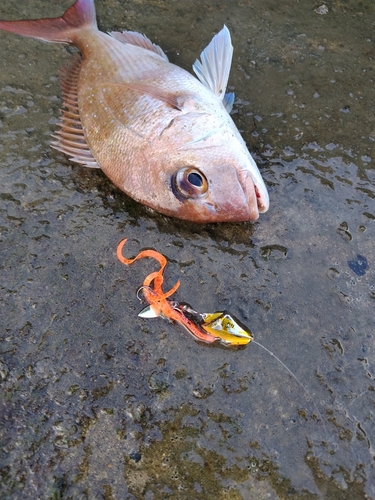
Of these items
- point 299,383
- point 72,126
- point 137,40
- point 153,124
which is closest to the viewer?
point 299,383

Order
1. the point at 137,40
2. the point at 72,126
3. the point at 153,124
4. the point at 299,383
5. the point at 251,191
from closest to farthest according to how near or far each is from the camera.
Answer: the point at 299,383
the point at 251,191
the point at 153,124
the point at 72,126
the point at 137,40

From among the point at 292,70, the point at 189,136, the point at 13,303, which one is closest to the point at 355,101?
the point at 292,70

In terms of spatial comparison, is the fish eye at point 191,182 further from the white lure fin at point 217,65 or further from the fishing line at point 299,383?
the fishing line at point 299,383

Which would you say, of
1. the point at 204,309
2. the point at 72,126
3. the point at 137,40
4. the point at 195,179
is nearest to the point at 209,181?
the point at 195,179

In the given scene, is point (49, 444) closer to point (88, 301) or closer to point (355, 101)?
point (88, 301)

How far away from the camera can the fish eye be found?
2717mm

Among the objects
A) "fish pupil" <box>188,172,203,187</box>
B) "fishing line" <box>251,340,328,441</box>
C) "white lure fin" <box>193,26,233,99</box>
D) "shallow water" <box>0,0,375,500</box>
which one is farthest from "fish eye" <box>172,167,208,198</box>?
"fishing line" <box>251,340,328,441</box>

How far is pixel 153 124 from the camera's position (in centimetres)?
290

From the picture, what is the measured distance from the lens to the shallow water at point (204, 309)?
8.07 ft

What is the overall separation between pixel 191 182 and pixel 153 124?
510mm

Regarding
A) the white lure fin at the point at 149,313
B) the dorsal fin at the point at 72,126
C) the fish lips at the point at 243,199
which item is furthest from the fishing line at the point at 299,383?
the dorsal fin at the point at 72,126

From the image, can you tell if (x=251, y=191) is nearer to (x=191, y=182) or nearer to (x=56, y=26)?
(x=191, y=182)

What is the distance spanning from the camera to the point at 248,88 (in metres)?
3.62

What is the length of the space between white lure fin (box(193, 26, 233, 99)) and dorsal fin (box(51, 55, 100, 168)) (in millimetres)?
957
